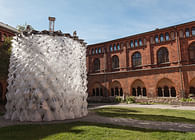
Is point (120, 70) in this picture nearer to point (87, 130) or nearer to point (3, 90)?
point (3, 90)

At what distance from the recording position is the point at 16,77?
920cm

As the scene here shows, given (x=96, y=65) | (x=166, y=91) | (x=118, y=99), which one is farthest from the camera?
(x=96, y=65)

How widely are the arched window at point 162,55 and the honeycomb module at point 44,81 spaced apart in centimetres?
1735

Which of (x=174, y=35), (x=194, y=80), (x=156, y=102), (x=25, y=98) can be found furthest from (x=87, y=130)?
(x=174, y=35)

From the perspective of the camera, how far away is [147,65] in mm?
23984

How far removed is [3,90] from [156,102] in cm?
2229

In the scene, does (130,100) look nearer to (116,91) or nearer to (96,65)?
(116,91)

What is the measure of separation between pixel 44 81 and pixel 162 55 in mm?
19924

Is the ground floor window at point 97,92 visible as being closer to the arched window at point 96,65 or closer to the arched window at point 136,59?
the arched window at point 96,65

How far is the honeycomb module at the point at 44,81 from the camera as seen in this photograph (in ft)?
27.8

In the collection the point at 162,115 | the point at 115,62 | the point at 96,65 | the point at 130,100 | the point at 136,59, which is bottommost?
the point at 130,100

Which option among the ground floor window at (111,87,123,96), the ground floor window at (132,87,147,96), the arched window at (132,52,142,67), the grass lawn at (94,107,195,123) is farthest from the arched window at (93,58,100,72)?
the grass lawn at (94,107,195,123)

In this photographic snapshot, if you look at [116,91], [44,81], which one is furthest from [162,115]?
[116,91]

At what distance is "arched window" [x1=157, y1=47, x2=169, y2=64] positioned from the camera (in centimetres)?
2298
